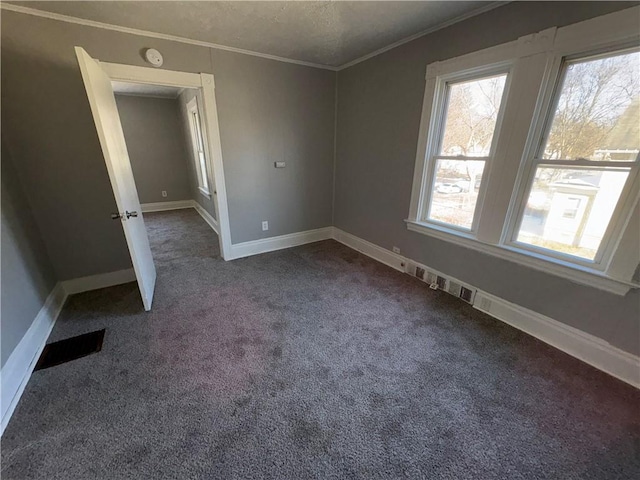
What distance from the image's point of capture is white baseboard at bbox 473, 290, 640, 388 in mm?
1629

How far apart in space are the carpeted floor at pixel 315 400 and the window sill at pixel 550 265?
0.55 metres

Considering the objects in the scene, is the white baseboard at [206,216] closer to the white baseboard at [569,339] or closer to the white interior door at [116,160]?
the white interior door at [116,160]

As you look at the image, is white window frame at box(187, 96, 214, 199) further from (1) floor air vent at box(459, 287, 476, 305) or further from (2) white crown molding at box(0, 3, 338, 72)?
(1) floor air vent at box(459, 287, 476, 305)

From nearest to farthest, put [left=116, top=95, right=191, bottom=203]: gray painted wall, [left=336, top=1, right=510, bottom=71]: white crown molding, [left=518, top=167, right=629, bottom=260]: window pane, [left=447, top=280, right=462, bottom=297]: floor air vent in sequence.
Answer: [left=518, top=167, right=629, bottom=260]: window pane, [left=336, top=1, right=510, bottom=71]: white crown molding, [left=447, top=280, right=462, bottom=297]: floor air vent, [left=116, top=95, right=191, bottom=203]: gray painted wall

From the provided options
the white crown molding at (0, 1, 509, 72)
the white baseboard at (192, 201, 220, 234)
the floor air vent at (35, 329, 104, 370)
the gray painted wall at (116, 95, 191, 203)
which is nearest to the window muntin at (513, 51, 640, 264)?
the white crown molding at (0, 1, 509, 72)

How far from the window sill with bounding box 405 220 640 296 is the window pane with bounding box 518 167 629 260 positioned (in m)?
0.12

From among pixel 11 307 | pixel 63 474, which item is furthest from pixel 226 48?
pixel 63 474

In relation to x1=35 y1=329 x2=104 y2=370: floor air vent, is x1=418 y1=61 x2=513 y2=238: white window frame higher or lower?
higher

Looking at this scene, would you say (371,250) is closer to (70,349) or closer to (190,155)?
(70,349)

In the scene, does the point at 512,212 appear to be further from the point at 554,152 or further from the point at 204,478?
the point at 204,478

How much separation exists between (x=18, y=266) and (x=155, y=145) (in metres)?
4.51

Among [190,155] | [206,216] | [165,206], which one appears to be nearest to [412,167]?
[206,216]

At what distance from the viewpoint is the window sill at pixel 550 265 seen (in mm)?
1622

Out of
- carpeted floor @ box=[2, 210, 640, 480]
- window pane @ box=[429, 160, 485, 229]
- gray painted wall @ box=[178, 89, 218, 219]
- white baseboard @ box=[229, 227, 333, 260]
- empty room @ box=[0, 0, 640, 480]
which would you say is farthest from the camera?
gray painted wall @ box=[178, 89, 218, 219]
